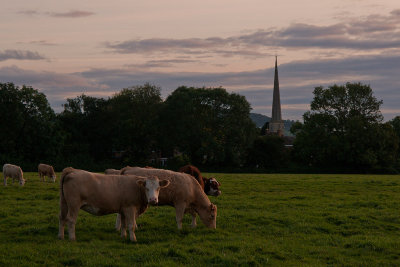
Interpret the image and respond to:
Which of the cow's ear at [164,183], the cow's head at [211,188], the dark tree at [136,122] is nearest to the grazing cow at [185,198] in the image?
the cow's ear at [164,183]

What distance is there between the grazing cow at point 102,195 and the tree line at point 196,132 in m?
55.8

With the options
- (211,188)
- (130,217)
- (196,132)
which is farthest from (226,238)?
(196,132)

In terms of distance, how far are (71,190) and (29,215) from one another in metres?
5.30

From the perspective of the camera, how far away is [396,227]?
16.7m

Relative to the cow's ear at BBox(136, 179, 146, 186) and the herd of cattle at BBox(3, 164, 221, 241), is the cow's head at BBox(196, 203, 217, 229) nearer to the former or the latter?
the herd of cattle at BBox(3, 164, 221, 241)

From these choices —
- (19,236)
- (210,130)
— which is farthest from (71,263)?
(210,130)

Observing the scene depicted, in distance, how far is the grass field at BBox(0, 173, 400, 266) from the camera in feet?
38.1

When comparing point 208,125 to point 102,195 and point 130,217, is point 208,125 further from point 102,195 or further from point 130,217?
point 102,195

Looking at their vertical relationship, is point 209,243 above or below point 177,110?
below

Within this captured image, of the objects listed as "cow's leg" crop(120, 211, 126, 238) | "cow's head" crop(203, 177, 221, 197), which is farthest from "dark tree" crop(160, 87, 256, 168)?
"cow's leg" crop(120, 211, 126, 238)

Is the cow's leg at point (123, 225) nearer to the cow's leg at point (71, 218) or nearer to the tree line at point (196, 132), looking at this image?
the cow's leg at point (71, 218)

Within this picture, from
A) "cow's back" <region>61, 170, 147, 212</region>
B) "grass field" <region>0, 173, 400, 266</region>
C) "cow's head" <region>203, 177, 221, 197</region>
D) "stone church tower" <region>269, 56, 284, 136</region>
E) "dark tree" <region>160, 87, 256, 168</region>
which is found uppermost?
"stone church tower" <region>269, 56, 284, 136</region>

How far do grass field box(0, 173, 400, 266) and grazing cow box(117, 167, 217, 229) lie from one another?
0.43 m

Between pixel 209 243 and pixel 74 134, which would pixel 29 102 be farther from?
pixel 209 243
